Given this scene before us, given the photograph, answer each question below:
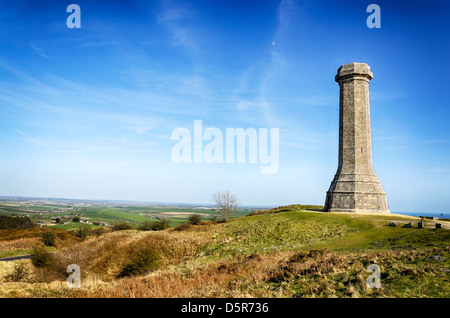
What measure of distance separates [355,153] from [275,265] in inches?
1017

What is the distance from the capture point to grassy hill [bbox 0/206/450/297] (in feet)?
32.8

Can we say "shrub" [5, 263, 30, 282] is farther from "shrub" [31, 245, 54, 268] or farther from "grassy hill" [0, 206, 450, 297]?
"shrub" [31, 245, 54, 268]

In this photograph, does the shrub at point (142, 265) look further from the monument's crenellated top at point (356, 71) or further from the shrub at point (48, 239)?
the monument's crenellated top at point (356, 71)

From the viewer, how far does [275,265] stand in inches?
558

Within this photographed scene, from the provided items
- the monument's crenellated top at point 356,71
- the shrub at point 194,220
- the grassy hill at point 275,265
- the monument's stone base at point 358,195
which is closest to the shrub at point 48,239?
the grassy hill at point 275,265

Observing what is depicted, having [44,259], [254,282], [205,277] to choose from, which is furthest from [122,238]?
[254,282]

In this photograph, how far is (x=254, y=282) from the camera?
11844 mm

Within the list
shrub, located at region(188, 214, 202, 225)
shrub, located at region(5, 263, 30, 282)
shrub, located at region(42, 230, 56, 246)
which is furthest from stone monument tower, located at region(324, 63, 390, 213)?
shrub, located at region(42, 230, 56, 246)

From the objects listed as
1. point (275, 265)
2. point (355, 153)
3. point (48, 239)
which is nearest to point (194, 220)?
point (48, 239)

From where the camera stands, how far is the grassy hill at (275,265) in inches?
394

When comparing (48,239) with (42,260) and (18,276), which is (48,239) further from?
(18,276)

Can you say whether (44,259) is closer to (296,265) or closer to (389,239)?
(296,265)

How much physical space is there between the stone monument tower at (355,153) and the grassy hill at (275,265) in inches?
190
